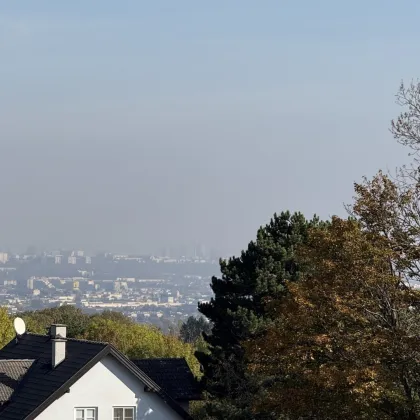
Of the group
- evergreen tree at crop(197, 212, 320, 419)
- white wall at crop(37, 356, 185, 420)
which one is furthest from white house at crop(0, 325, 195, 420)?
evergreen tree at crop(197, 212, 320, 419)

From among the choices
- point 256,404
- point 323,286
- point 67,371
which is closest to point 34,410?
point 67,371

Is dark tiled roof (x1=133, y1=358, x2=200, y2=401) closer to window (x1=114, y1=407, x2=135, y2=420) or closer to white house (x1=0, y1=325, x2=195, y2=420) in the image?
Result: white house (x1=0, y1=325, x2=195, y2=420)

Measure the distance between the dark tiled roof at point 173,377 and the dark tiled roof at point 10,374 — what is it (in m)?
5.01

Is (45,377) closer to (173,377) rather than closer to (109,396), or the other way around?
(109,396)

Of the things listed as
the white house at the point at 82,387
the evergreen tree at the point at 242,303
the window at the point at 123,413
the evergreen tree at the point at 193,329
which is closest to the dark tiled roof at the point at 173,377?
the evergreen tree at the point at 242,303

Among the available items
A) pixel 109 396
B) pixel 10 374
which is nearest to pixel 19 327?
pixel 10 374

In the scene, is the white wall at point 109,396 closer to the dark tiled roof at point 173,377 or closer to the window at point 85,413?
the window at point 85,413

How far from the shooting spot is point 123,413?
128 feet

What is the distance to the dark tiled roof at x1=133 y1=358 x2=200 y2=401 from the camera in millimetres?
41750

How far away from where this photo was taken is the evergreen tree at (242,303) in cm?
3903

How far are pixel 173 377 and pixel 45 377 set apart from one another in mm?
6091

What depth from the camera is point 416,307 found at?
26688mm

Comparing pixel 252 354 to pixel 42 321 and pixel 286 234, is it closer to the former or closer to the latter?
Answer: pixel 286 234

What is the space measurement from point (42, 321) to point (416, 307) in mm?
87285
